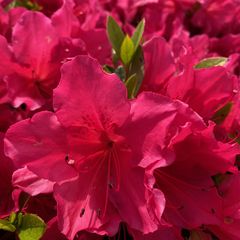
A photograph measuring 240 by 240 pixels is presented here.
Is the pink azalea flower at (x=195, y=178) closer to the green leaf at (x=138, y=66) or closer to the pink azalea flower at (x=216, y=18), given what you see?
the green leaf at (x=138, y=66)

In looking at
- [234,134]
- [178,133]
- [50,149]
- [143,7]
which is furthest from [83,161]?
[143,7]

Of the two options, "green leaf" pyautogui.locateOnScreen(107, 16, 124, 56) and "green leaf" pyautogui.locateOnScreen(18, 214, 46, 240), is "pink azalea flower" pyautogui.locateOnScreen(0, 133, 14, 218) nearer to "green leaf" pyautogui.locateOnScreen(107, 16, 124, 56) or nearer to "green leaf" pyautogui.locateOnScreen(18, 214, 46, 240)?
"green leaf" pyautogui.locateOnScreen(18, 214, 46, 240)

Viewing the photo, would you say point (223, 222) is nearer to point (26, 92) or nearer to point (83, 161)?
point (83, 161)

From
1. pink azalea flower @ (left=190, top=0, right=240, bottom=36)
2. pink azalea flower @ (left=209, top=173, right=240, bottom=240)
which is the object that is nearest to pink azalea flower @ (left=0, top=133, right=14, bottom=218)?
pink azalea flower @ (left=209, top=173, right=240, bottom=240)

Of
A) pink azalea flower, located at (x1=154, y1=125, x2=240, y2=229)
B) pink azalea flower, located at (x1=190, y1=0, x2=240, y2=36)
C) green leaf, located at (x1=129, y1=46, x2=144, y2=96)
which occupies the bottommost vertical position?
pink azalea flower, located at (x1=190, y1=0, x2=240, y2=36)

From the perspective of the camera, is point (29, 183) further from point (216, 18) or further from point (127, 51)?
point (216, 18)

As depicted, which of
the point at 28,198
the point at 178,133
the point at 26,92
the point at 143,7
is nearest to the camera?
the point at 178,133

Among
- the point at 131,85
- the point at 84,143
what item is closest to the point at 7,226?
the point at 84,143
